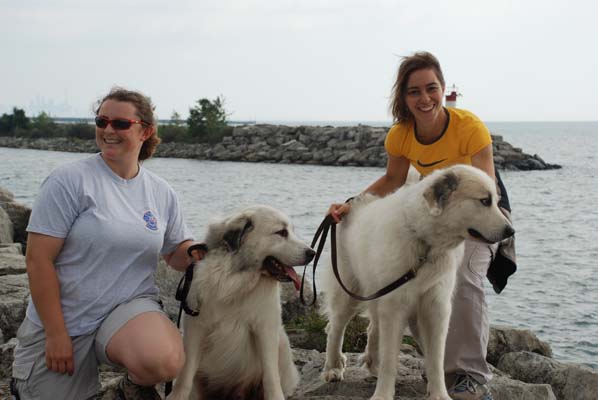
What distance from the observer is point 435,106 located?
14.4 feet

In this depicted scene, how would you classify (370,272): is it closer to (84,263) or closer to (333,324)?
(333,324)

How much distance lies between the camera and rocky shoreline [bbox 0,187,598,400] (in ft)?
14.1

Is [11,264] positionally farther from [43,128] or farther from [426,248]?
[43,128]

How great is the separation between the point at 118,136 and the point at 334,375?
2.31m

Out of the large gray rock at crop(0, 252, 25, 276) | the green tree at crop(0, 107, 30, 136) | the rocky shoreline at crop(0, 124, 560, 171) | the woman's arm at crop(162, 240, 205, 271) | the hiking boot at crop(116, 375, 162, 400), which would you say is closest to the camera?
the hiking boot at crop(116, 375, 162, 400)

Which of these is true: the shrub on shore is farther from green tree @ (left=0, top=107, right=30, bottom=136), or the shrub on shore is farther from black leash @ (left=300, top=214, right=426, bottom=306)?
black leash @ (left=300, top=214, right=426, bottom=306)

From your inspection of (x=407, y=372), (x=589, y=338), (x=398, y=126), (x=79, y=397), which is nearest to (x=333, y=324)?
(x=407, y=372)

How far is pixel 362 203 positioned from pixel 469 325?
1.13 meters

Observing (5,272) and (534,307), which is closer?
(5,272)

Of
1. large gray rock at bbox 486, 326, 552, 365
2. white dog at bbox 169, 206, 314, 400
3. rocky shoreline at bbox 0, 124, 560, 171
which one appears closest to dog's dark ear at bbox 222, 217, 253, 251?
white dog at bbox 169, 206, 314, 400

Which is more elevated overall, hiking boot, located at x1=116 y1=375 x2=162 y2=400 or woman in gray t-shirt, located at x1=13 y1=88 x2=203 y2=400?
woman in gray t-shirt, located at x1=13 y1=88 x2=203 y2=400

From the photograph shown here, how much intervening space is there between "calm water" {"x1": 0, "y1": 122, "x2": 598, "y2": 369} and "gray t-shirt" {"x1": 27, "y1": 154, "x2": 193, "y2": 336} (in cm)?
80

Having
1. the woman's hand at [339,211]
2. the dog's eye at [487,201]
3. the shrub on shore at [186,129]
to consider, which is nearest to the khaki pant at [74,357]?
the woman's hand at [339,211]

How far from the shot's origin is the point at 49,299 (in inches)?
131
